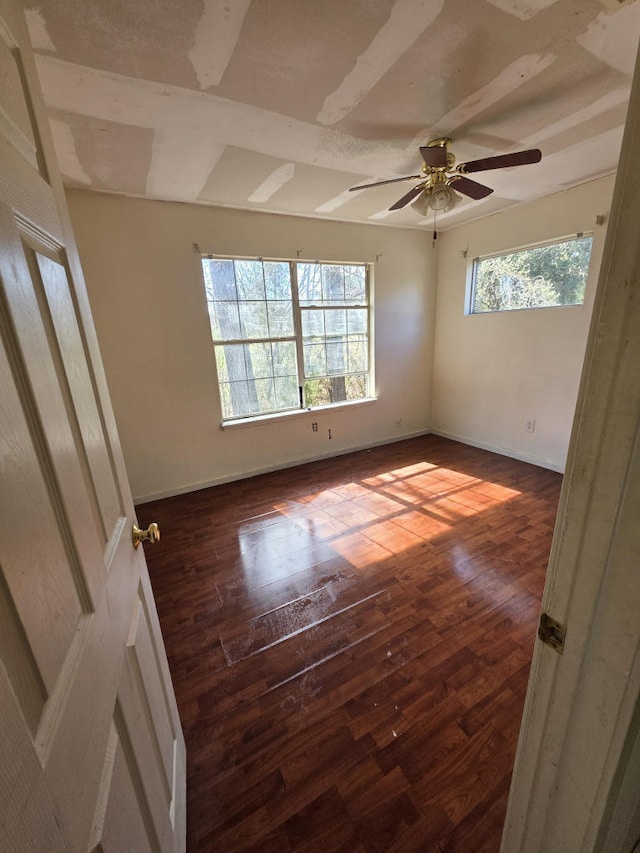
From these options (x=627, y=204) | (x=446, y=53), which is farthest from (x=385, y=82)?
(x=627, y=204)

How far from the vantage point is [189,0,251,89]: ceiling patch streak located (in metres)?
1.15

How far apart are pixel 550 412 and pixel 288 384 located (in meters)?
2.67

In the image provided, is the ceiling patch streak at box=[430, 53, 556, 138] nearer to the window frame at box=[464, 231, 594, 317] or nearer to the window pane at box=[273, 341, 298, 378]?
the window frame at box=[464, 231, 594, 317]

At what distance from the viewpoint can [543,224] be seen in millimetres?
3102

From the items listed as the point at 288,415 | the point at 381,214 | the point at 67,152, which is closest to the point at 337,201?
the point at 381,214

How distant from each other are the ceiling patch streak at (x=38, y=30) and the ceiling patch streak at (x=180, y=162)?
604 mm

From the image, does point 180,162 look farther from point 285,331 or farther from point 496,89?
point 496,89

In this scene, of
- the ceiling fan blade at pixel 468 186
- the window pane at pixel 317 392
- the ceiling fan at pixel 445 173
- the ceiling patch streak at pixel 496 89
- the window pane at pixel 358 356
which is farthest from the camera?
the window pane at pixel 358 356

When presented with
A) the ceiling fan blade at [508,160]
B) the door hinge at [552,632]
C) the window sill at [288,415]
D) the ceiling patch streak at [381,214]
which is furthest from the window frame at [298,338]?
the door hinge at [552,632]

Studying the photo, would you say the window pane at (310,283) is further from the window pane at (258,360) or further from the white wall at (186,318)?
the window pane at (258,360)

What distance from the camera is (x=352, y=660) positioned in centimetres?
157

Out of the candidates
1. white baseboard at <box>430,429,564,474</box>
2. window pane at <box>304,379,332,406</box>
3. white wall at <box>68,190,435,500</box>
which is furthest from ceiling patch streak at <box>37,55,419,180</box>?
white baseboard at <box>430,429,564,474</box>

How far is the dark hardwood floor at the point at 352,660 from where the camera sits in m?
1.09

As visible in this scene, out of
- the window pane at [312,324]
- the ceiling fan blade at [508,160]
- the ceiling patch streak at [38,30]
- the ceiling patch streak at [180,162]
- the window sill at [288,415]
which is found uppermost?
the ceiling patch streak at [180,162]
